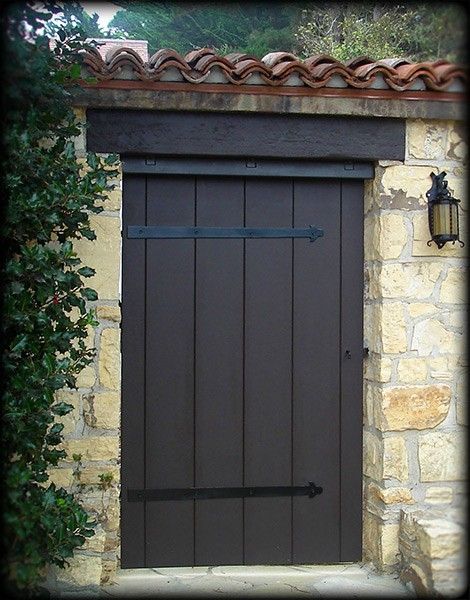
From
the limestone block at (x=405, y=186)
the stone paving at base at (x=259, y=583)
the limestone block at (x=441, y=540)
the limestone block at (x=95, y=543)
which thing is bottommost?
the stone paving at base at (x=259, y=583)

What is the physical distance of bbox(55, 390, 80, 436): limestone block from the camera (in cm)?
364

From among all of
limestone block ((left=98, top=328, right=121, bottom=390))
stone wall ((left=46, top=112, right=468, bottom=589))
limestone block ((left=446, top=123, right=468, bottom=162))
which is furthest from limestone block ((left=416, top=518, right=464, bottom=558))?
limestone block ((left=446, top=123, right=468, bottom=162))

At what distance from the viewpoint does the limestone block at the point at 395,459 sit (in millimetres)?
3789

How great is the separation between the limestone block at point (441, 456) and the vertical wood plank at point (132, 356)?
4.38ft

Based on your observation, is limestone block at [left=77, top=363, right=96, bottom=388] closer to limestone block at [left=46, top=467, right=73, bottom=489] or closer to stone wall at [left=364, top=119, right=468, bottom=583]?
limestone block at [left=46, top=467, right=73, bottom=489]

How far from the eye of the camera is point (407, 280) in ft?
12.5

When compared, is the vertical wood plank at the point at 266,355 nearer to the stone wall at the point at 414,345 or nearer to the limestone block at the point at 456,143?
the stone wall at the point at 414,345

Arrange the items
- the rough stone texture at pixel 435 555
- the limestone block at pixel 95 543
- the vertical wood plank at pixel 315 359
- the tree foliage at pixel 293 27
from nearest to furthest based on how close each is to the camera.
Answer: the rough stone texture at pixel 435 555 → the limestone block at pixel 95 543 → the vertical wood plank at pixel 315 359 → the tree foliage at pixel 293 27

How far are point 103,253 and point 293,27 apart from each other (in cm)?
→ 933

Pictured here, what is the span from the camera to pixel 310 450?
3920 millimetres

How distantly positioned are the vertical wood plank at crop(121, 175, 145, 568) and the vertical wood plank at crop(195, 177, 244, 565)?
0.87 feet

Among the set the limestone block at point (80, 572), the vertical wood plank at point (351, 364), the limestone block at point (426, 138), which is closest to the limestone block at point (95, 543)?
the limestone block at point (80, 572)

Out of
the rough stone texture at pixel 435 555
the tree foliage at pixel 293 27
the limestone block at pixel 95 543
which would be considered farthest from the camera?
the tree foliage at pixel 293 27

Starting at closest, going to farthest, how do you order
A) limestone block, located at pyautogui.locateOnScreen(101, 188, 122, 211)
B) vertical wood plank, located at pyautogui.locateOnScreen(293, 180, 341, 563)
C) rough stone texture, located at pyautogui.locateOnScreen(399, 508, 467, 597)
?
rough stone texture, located at pyautogui.locateOnScreen(399, 508, 467, 597)
limestone block, located at pyautogui.locateOnScreen(101, 188, 122, 211)
vertical wood plank, located at pyautogui.locateOnScreen(293, 180, 341, 563)
